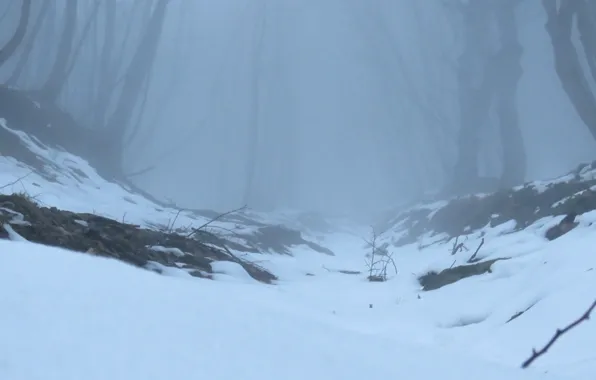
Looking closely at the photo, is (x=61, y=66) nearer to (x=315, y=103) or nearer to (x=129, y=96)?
(x=129, y=96)

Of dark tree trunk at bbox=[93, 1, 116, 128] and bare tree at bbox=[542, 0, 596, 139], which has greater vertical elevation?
dark tree trunk at bbox=[93, 1, 116, 128]

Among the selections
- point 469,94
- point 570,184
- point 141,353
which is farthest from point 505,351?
point 469,94

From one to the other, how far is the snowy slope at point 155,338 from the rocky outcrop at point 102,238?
1334 mm

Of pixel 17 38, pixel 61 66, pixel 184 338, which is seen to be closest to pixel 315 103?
pixel 61 66

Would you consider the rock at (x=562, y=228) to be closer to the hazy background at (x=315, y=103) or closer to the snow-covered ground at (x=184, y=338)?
the snow-covered ground at (x=184, y=338)

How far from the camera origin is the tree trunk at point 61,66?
2205cm

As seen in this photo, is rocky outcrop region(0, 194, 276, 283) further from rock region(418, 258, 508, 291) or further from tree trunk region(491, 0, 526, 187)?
tree trunk region(491, 0, 526, 187)

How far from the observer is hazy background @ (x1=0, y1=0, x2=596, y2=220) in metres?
31.2

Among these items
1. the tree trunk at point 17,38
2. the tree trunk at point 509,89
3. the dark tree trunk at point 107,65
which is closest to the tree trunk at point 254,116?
the dark tree trunk at point 107,65

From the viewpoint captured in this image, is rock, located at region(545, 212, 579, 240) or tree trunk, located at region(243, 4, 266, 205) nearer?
rock, located at region(545, 212, 579, 240)

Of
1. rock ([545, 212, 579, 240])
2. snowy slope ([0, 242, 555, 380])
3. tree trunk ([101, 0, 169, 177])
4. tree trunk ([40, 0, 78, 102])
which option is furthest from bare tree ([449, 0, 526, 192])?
snowy slope ([0, 242, 555, 380])

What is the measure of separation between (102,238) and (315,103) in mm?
36607

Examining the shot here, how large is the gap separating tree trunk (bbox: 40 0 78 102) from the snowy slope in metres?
23.0

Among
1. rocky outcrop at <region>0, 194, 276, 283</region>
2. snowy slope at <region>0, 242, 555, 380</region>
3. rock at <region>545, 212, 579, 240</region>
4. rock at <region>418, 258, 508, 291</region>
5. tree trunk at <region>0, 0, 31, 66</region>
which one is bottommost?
snowy slope at <region>0, 242, 555, 380</region>
